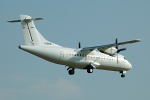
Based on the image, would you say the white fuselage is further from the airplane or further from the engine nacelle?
the engine nacelle

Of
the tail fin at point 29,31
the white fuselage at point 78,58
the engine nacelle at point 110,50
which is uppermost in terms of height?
the tail fin at point 29,31

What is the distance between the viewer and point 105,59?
5353 centimetres

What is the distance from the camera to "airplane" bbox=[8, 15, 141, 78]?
4722 centimetres

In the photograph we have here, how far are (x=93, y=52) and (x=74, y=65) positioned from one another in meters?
3.65

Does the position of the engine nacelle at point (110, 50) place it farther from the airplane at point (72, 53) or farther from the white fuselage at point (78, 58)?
the white fuselage at point (78, 58)

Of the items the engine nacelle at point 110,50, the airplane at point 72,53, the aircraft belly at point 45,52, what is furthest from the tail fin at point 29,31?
the engine nacelle at point 110,50

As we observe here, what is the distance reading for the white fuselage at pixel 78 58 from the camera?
4738 cm

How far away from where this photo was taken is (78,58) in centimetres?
5028

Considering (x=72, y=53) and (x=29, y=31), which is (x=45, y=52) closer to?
(x=29, y=31)

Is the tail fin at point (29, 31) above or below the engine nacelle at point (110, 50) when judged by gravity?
above

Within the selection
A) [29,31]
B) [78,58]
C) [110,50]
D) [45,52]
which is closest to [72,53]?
[78,58]

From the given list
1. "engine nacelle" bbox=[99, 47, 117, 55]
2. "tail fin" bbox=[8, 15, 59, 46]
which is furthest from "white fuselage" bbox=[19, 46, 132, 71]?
"engine nacelle" bbox=[99, 47, 117, 55]

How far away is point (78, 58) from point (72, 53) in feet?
3.73

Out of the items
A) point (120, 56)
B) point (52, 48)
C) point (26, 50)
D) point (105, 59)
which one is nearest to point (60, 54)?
point (52, 48)
